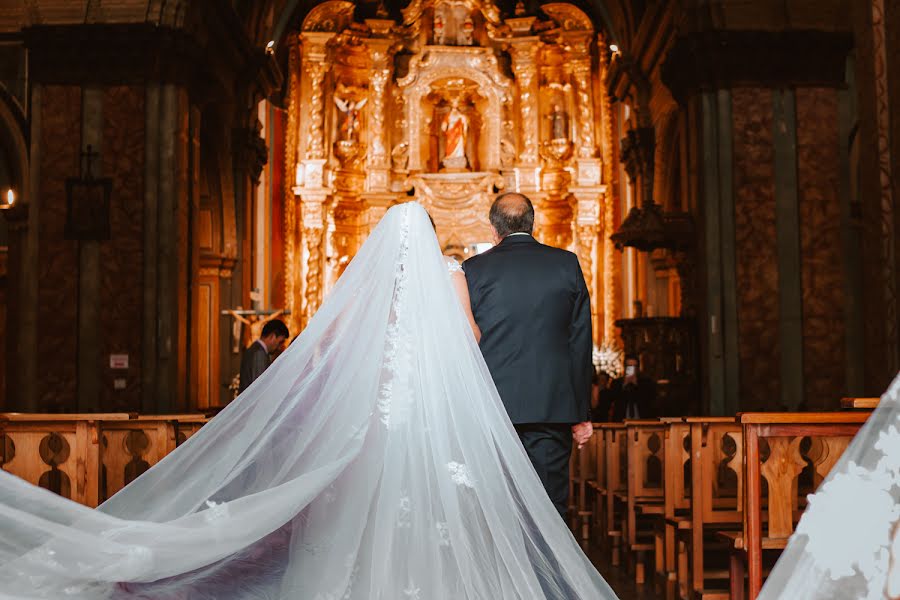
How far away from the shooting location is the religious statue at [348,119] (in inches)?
840

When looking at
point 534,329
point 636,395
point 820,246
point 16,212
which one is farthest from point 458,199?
point 534,329

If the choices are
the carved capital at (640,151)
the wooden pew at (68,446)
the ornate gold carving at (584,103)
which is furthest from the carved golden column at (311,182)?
the wooden pew at (68,446)

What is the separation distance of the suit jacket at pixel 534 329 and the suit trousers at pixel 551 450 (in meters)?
0.08

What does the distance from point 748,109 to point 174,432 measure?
7.57m

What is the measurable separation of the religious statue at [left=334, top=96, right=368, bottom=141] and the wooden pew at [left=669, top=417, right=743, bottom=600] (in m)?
15.9

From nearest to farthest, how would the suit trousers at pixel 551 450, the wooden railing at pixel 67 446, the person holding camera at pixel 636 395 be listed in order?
the suit trousers at pixel 551 450 → the wooden railing at pixel 67 446 → the person holding camera at pixel 636 395

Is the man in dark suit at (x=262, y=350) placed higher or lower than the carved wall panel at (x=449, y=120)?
lower

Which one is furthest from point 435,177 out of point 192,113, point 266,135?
point 192,113

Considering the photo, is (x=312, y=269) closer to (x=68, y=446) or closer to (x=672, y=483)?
(x=672, y=483)

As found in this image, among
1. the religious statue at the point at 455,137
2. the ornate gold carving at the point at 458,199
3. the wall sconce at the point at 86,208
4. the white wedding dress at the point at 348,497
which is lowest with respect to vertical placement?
the white wedding dress at the point at 348,497

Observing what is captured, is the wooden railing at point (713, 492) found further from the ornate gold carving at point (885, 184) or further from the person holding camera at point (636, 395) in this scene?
the person holding camera at point (636, 395)

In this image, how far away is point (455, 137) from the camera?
71.2 ft

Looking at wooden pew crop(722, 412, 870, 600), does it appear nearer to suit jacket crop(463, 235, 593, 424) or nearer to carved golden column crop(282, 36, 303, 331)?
suit jacket crop(463, 235, 593, 424)

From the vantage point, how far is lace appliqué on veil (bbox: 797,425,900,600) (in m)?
2.22
